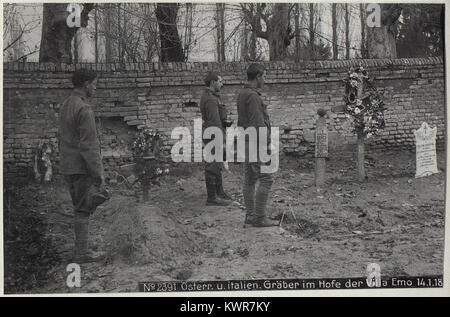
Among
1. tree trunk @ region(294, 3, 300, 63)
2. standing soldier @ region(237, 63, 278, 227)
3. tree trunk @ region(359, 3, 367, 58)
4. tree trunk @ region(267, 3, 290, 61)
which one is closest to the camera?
standing soldier @ region(237, 63, 278, 227)

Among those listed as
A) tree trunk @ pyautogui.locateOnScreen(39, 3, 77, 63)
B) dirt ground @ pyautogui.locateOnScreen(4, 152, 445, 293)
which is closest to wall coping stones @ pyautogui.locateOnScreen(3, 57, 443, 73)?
tree trunk @ pyautogui.locateOnScreen(39, 3, 77, 63)

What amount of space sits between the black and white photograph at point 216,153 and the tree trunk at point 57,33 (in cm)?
2

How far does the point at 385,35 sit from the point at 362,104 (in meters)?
1.48

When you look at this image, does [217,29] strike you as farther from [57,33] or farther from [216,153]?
[57,33]

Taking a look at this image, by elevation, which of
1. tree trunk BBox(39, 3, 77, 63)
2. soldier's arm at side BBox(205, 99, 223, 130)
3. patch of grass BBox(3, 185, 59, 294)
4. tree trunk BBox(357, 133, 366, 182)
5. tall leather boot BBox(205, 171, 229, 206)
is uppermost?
tree trunk BBox(39, 3, 77, 63)

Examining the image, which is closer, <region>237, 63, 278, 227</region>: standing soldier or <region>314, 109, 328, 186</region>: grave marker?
<region>237, 63, 278, 227</region>: standing soldier

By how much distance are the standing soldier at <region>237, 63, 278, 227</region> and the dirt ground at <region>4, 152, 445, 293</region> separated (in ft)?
0.51

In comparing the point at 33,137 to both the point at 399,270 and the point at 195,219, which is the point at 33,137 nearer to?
the point at 195,219

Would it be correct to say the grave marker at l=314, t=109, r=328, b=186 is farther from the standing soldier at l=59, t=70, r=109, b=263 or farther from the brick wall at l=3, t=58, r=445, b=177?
the standing soldier at l=59, t=70, r=109, b=263

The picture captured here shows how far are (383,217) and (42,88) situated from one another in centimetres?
441

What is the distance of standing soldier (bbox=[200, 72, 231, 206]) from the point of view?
6641 millimetres
